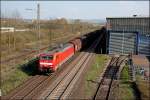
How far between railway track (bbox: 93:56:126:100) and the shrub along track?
2632mm

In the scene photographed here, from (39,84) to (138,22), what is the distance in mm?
→ 25167

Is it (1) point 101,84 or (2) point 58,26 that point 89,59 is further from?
(2) point 58,26

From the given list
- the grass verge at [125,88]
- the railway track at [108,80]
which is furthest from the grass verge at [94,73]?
the grass verge at [125,88]

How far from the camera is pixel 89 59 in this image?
43.6 metres

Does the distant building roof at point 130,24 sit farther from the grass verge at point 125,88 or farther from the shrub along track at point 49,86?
the grass verge at point 125,88

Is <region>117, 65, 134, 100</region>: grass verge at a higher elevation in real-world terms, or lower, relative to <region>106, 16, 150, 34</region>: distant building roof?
lower

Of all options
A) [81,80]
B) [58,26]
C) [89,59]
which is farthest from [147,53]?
[58,26]

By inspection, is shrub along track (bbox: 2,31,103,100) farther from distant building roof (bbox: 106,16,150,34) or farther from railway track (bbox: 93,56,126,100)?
distant building roof (bbox: 106,16,150,34)

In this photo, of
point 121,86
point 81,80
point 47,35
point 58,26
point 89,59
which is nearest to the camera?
point 121,86

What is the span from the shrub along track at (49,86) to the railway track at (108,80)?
263 cm

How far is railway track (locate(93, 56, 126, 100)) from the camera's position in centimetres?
2398

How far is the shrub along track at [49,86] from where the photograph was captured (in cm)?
2378

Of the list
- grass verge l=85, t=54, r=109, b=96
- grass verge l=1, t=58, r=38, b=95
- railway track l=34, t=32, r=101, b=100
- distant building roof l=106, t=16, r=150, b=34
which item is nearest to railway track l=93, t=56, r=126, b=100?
grass verge l=85, t=54, r=109, b=96

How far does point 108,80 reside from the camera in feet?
96.9
